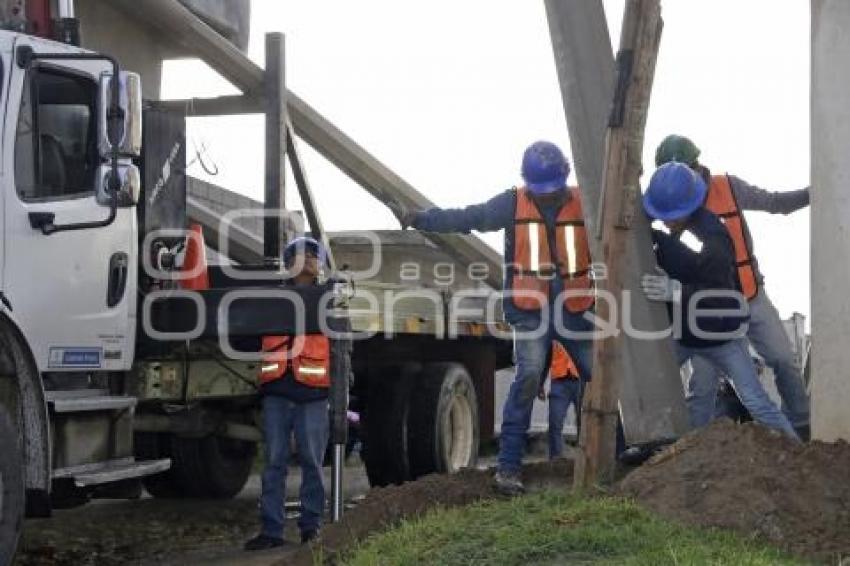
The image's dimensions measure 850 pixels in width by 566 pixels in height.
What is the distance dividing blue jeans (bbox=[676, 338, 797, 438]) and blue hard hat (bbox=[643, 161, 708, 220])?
728 millimetres

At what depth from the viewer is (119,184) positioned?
21.1 ft

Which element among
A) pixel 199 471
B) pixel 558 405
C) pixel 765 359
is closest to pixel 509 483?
pixel 765 359

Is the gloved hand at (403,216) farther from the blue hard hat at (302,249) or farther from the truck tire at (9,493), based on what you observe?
the truck tire at (9,493)

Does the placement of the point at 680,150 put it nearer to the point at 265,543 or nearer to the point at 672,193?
the point at 672,193

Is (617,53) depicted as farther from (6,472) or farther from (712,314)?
(6,472)

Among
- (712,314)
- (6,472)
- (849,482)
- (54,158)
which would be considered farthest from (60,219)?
(849,482)

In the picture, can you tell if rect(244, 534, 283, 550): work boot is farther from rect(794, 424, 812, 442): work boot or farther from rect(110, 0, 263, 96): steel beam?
rect(110, 0, 263, 96): steel beam

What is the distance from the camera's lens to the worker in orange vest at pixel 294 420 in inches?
292

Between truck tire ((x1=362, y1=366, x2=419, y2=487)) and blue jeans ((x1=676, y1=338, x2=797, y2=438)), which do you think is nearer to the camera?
blue jeans ((x1=676, y1=338, x2=797, y2=438))

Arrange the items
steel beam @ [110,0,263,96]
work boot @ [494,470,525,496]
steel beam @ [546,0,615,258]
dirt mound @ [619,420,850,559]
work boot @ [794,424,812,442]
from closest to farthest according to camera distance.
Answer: dirt mound @ [619,420,850,559], work boot @ [494,470,525,496], steel beam @ [546,0,615,258], work boot @ [794,424,812,442], steel beam @ [110,0,263,96]

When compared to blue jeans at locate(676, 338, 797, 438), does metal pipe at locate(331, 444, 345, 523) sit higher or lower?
lower

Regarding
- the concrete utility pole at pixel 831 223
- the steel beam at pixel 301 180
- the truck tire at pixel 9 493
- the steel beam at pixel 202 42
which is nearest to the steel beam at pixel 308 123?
the steel beam at pixel 202 42

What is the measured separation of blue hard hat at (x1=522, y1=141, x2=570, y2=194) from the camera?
6441mm

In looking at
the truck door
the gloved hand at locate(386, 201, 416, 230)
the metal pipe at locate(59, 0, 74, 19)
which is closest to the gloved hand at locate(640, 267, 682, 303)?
the gloved hand at locate(386, 201, 416, 230)
